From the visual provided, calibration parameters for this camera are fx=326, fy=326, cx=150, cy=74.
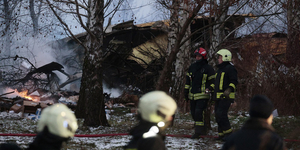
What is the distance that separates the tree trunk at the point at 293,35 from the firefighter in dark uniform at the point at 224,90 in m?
5.90

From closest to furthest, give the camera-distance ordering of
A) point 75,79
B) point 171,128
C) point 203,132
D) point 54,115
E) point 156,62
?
1. point 54,115
2. point 203,132
3. point 171,128
4. point 156,62
5. point 75,79

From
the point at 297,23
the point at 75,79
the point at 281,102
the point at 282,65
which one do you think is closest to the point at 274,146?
the point at 281,102

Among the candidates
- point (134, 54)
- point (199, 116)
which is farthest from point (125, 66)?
point (199, 116)

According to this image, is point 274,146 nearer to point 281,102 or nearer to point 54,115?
point 54,115

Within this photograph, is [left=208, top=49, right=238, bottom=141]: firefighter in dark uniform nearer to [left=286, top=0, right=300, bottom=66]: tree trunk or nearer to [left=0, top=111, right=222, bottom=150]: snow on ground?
[left=0, top=111, right=222, bottom=150]: snow on ground

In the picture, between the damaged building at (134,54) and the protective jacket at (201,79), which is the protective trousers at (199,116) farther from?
the damaged building at (134,54)

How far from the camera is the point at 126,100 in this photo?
1422cm

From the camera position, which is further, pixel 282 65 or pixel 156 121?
pixel 282 65

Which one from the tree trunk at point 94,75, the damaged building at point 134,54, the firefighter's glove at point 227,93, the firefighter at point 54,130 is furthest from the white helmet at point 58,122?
the damaged building at point 134,54

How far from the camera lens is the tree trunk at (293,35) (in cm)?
1129

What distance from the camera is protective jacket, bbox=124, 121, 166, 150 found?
2.13 metres

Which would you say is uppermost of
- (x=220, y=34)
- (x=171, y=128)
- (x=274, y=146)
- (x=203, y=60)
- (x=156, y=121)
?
(x=220, y=34)

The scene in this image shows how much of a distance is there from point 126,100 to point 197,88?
8.01 meters

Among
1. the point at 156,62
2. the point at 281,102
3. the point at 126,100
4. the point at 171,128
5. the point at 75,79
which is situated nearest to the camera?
the point at 171,128
